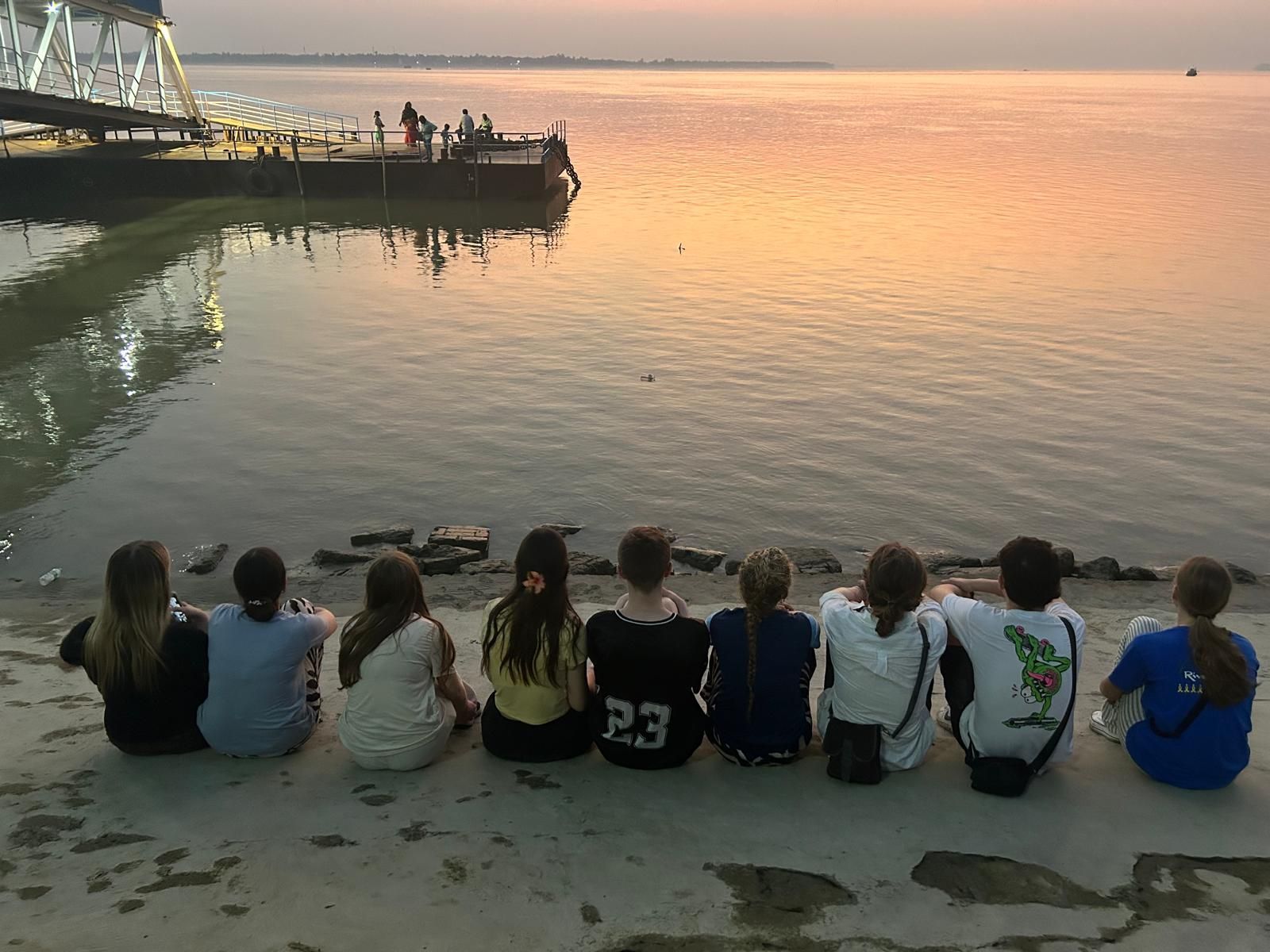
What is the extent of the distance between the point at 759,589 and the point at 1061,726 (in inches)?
56.5

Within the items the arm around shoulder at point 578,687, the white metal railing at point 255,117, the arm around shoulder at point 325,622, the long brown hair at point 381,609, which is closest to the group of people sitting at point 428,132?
the white metal railing at point 255,117

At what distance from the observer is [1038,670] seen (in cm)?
408

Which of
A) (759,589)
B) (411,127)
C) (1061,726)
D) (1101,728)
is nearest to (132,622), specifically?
(759,589)

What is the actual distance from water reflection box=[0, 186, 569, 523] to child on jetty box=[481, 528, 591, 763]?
25.7 ft

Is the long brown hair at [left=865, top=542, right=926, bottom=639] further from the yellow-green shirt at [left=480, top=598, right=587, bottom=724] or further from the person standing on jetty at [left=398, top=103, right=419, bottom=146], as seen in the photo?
the person standing on jetty at [left=398, top=103, right=419, bottom=146]

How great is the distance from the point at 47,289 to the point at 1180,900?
968 inches

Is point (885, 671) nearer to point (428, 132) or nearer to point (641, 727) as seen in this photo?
point (641, 727)

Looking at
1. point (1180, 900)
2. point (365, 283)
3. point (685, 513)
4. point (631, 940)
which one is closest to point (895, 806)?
point (1180, 900)

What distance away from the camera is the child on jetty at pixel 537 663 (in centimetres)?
411

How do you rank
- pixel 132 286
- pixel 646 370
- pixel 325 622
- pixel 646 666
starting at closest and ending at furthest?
pixel 646 666 < pixel 325 622 < pixel 646 370 < pixel 132 286

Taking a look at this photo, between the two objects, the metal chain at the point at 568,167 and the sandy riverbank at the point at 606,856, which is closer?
the sandy riverbank at the point at 606,856

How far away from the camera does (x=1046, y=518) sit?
1077cm

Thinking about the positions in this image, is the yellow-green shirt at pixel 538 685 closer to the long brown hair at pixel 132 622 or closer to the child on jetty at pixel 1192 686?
the long brown hair at pixel 132 622

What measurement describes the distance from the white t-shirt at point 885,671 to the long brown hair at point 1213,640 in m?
0.98
